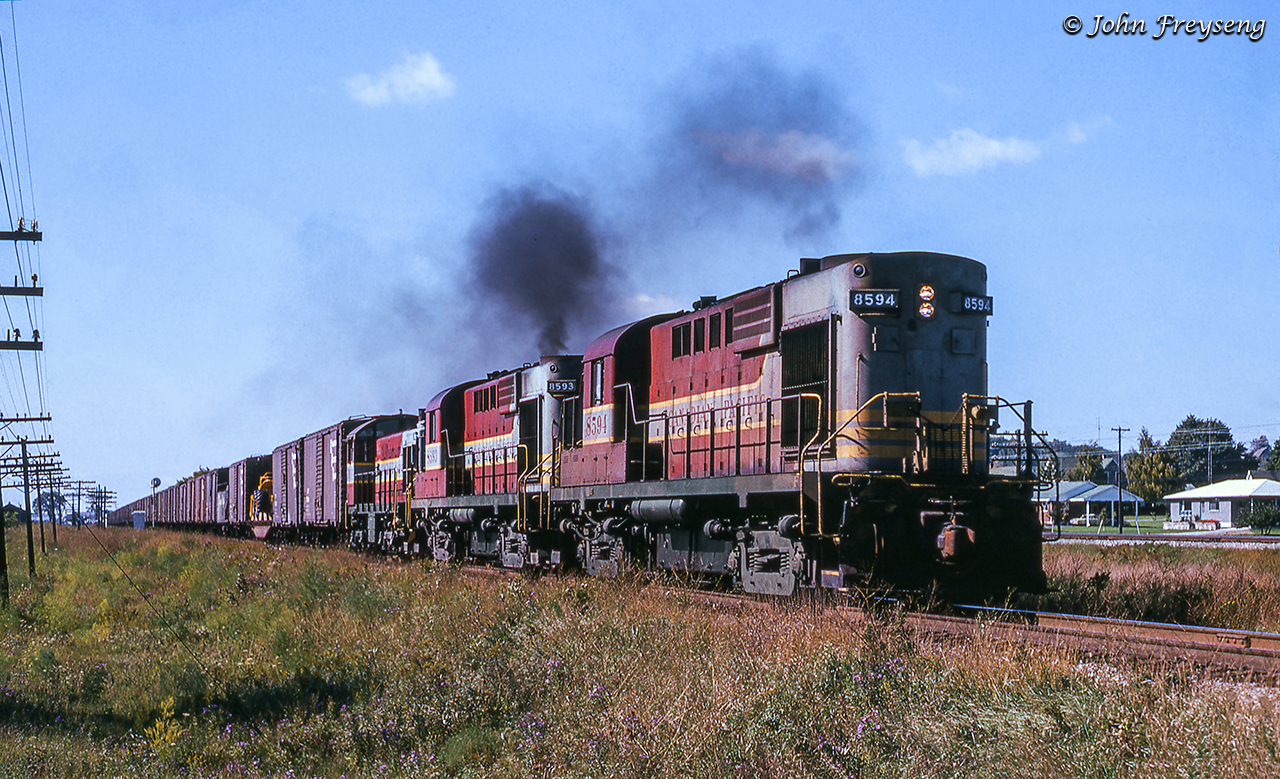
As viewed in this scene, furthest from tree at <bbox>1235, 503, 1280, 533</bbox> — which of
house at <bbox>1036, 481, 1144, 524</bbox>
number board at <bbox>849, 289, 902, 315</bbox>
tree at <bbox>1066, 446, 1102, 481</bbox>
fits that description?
number board at <bbox>849, 289, 902, 315</bbox>

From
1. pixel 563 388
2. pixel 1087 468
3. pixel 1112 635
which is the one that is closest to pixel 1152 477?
pixel 1087 468

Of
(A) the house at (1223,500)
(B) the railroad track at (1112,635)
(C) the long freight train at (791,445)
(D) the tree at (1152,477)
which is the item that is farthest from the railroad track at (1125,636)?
(D) the tree at (1152,477)

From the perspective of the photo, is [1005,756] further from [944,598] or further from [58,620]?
[58,620]

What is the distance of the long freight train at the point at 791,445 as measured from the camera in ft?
37.0

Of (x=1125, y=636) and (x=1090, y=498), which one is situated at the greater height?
(x=1125, y=636)

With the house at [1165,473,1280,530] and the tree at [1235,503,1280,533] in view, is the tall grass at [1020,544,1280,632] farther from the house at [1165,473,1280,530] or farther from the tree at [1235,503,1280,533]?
the house at [1165,473,1280,530]

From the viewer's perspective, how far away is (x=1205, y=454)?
120 meters

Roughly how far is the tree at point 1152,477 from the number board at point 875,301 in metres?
88.4

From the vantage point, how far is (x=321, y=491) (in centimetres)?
3612

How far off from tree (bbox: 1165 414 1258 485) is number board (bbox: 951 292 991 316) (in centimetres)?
11350

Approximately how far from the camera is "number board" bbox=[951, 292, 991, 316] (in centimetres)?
1227

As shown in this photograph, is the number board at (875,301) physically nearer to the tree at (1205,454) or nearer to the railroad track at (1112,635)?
the railroad track at (1112,635)

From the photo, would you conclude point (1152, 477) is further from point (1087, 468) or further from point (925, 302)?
point (925, 302)

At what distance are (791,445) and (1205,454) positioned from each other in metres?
123
